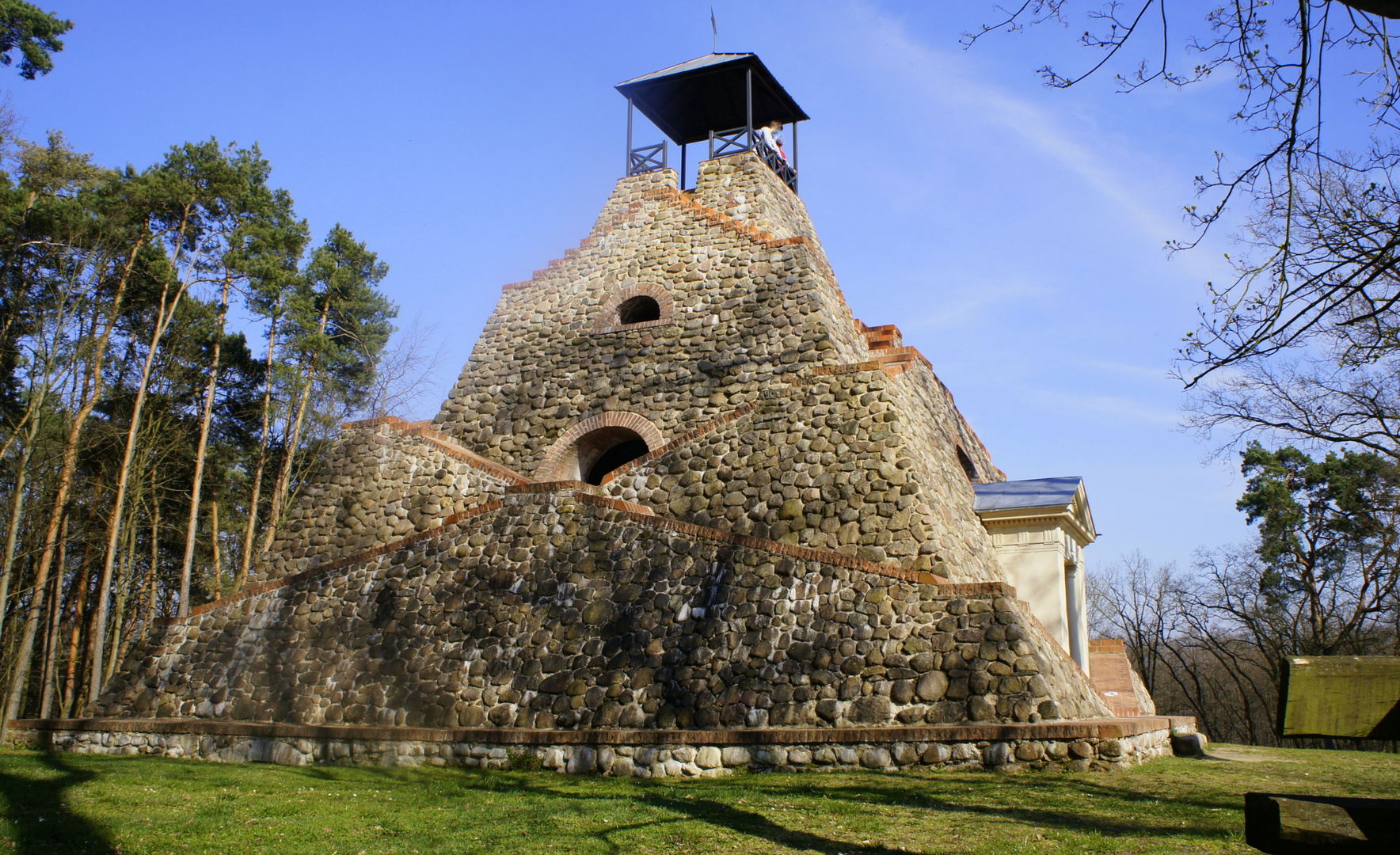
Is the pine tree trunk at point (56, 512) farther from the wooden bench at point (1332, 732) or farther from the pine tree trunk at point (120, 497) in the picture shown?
the wooden bench at point (1332, 732)

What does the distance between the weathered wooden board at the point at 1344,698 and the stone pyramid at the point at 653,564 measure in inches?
259

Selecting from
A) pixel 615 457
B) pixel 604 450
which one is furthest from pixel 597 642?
A: pixel 615 457

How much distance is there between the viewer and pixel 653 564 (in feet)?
39.7

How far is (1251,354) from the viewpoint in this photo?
5.13m

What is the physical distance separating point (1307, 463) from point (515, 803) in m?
28.6

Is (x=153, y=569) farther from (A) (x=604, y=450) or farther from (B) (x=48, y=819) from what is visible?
(B) (x=48, y=819)

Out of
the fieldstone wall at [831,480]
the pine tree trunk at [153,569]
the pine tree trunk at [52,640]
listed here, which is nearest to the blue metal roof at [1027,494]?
the fieldstone wall at [831,480]

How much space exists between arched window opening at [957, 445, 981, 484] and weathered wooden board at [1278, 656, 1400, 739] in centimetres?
1562

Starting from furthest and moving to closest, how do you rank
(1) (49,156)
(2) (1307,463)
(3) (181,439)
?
(2) (1307,463), (3) (181,439), (1) (49,156)

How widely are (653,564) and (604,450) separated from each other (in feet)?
15.9

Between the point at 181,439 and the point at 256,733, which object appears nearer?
the point at 256,733

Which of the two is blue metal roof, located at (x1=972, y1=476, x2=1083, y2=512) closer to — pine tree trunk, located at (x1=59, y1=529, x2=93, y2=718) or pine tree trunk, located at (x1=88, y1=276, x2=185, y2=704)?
pine tree trunk, located at (x1=88, y1=276, x2=185, y2=704)

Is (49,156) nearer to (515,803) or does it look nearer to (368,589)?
(368,589)

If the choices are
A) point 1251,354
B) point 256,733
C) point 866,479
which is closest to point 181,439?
point 256,733
